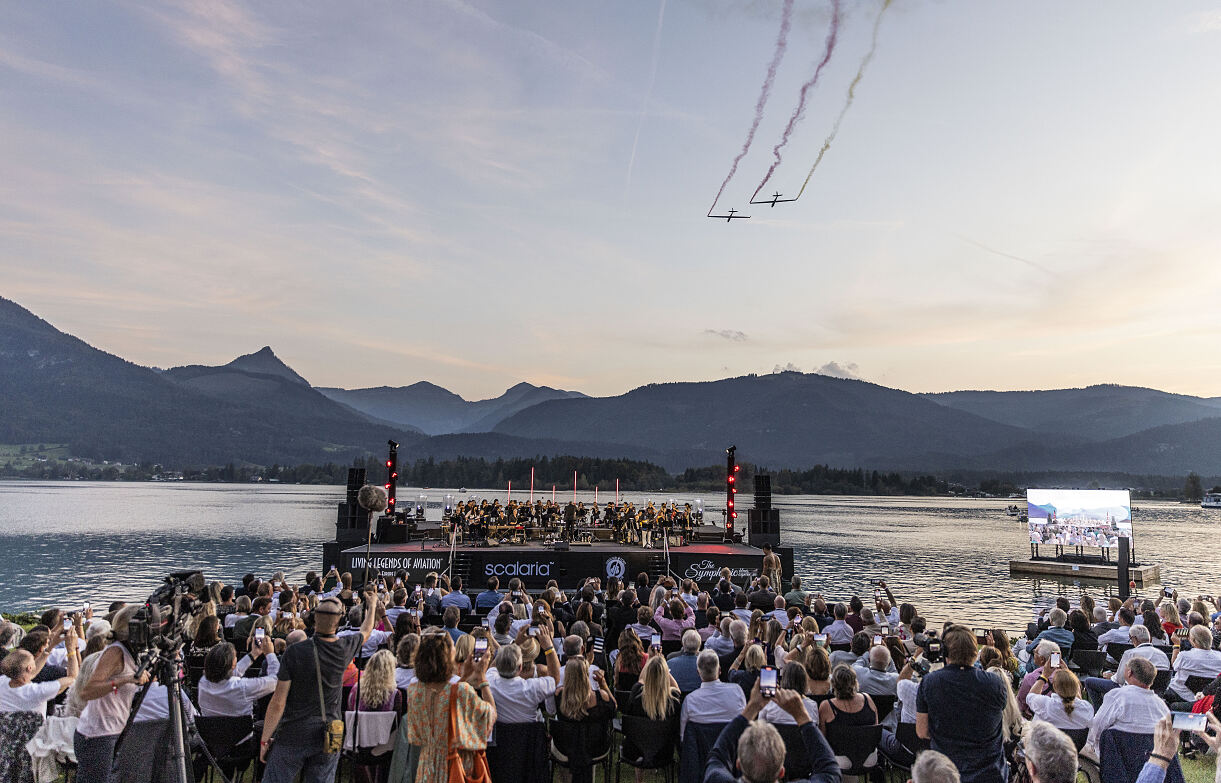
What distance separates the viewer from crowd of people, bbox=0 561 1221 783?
448 cm

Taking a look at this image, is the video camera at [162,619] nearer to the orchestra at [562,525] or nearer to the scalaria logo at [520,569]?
the scalaria logo at [520,569]

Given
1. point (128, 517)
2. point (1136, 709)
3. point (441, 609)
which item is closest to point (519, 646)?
point (1136, 709)

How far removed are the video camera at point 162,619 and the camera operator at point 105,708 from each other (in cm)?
12

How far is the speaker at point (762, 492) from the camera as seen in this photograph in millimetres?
25642

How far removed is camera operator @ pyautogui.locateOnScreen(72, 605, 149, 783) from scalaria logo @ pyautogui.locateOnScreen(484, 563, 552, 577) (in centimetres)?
1742

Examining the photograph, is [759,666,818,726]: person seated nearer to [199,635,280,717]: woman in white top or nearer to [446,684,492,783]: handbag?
[446,684,492,783]: handbag

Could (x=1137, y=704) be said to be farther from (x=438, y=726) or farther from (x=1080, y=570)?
(x=1080, y=570)

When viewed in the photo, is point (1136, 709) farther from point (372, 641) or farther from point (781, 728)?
point (372, 641)

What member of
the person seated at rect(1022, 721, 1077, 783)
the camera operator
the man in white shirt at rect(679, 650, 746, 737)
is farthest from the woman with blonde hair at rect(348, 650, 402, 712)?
the person seated at rect(1022, 721, 1077, 783)

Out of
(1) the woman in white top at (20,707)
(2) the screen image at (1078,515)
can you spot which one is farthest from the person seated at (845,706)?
(2) the screen image at (1078,515)

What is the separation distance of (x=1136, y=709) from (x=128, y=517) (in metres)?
93.3

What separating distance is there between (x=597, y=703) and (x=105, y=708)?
131 inches

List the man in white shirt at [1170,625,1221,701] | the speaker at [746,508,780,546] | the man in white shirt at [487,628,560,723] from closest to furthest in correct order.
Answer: the man in white shirt at [487,628,560,723]
the man in white shirt at [1170,625,1221,701]
the speaker at [746,508,780,546]

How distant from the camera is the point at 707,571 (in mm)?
22750
